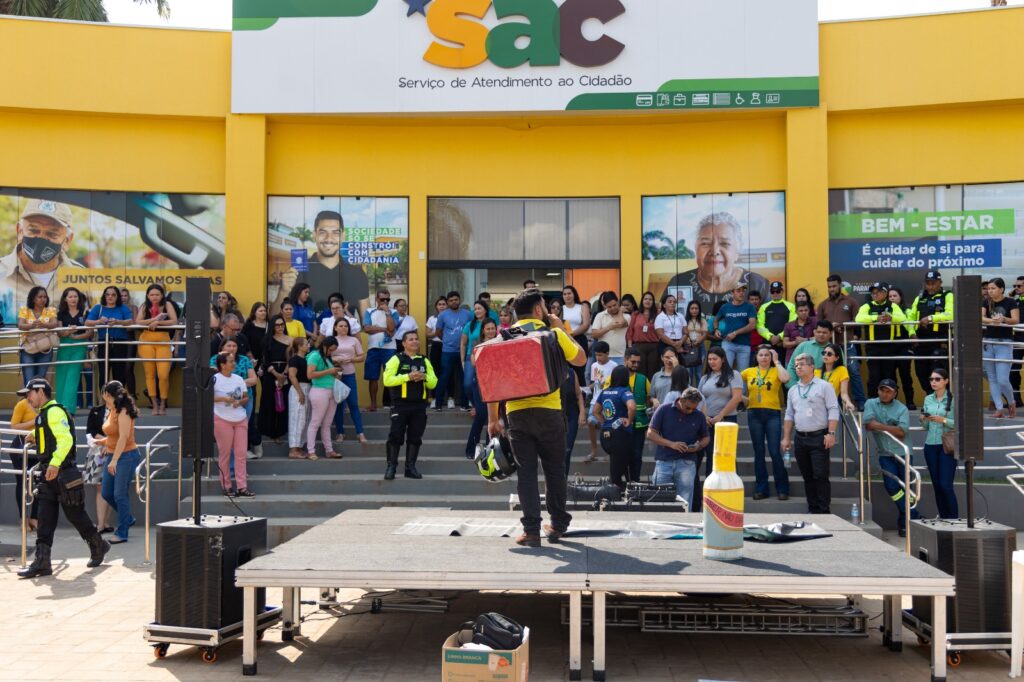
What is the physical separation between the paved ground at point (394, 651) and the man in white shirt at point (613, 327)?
20.0 feet

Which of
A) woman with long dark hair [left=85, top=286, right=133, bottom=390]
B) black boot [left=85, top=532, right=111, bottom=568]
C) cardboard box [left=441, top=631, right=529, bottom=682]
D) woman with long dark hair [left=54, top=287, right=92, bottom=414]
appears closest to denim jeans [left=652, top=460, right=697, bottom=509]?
cardboard box [left=441, top=631, right=529, bottom=682]

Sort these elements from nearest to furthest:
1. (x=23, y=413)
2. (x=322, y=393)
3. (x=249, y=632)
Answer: (x=249, y=632)
(x=23, y=413)
(x=322, y=393)

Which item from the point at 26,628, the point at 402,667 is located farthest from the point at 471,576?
the point at 26,628

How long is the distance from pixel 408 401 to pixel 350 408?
68.2 inches

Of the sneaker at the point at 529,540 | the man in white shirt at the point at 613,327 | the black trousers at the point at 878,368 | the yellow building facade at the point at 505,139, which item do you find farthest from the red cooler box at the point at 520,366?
the yellow building facade at the point at 505,139

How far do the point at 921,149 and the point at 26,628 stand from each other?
1389 cm

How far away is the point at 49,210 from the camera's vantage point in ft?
53.4

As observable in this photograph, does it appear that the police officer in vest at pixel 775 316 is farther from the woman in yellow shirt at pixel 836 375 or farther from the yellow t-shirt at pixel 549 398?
the yellow t-shirt at pixel 549 398

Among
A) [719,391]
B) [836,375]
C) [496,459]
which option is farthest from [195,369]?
[836,375]

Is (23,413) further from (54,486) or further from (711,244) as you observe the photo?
(711,244)

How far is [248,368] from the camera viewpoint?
1316 cm

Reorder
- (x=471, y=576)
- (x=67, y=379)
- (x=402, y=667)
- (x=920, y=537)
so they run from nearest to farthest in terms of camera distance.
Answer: (x=471, y=576) < (x=402, y=667) < (x=920, y=537) < (x=67, y=379)

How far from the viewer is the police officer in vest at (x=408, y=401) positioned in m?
12.7

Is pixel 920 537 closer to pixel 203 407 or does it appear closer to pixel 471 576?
pixel 471 576
